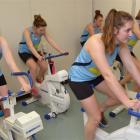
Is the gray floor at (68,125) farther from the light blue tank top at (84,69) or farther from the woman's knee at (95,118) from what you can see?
the light blue tank top at (84,69)

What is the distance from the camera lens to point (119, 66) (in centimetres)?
338

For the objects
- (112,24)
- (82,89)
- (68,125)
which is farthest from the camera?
(68,125)

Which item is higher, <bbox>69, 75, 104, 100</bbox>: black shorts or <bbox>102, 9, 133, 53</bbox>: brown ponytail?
<bbox>102, 9, 133, 53</bbox>: brown ponytail

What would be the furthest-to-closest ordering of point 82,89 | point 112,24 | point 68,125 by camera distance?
point 68,125, point 82,89, point 112,24

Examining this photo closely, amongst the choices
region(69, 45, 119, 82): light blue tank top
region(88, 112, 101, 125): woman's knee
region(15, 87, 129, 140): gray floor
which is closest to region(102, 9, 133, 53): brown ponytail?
region(69, 45, 119, 82): light blue tank top

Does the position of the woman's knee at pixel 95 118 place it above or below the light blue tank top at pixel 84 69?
below

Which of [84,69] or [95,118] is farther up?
[84,69]

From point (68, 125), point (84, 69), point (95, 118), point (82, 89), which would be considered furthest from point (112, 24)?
point (68, 125)

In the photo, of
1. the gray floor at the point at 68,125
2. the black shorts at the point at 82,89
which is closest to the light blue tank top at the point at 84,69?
the black shorts at the point at 82,89

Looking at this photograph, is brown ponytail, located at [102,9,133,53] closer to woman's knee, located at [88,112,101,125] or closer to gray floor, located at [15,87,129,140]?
woman's knee, located at [88,112,101,125]

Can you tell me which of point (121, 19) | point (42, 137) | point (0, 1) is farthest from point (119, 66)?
point (0, 1)

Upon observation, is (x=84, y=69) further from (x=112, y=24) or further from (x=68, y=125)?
(x=68, y=125)

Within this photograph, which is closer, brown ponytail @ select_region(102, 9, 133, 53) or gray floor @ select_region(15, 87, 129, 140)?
brown ponytail @ select_region(102, 9, 133, 53)

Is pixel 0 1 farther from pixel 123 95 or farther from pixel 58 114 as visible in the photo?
pixel 123 95
